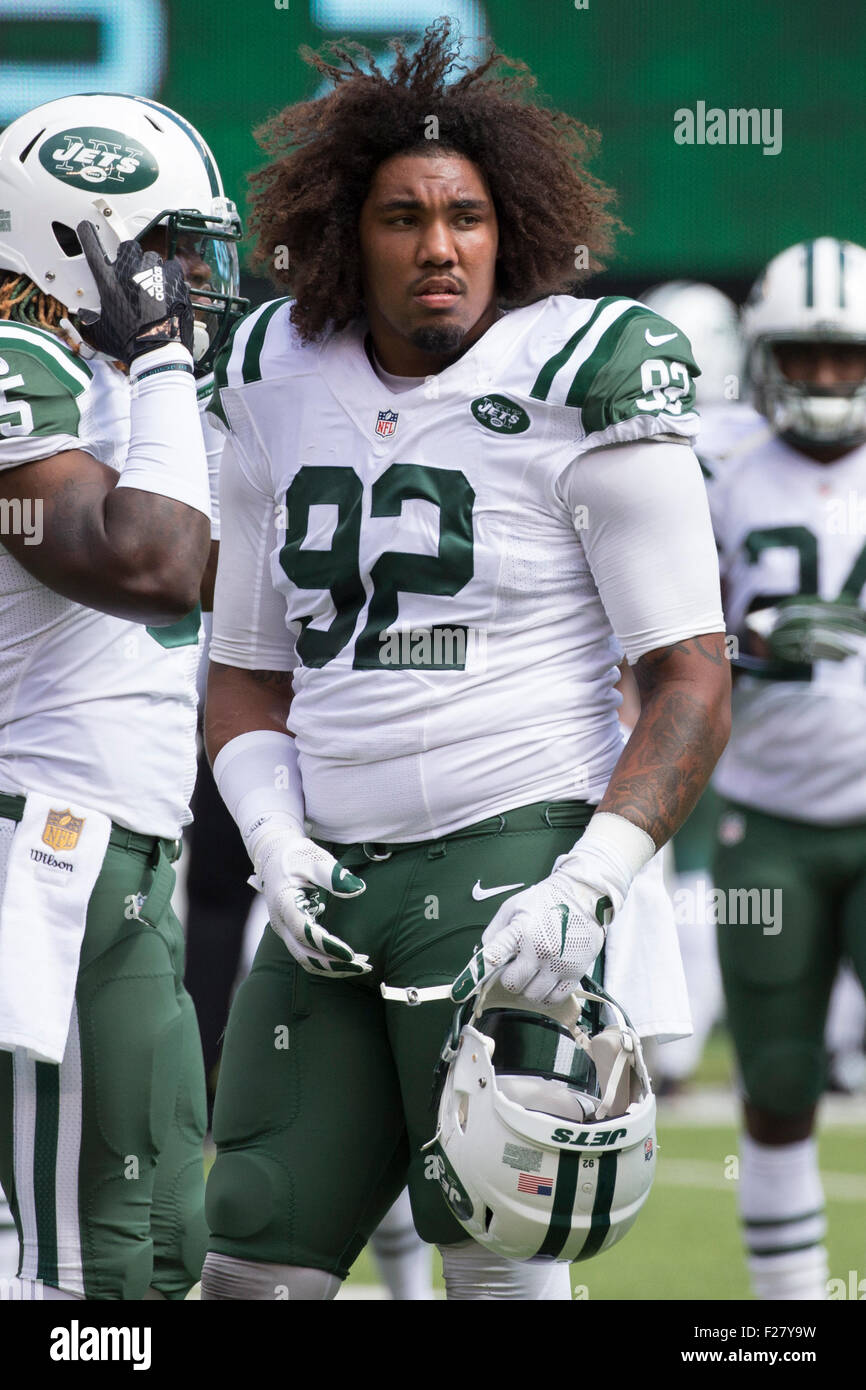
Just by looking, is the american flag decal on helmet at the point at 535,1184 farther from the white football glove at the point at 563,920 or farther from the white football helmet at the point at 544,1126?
the white football glove at the point at 563,920

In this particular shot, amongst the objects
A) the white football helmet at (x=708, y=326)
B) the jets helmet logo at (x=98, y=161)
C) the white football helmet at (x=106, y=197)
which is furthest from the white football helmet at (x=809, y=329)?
the jets helmet logo at (x=98, y=161)

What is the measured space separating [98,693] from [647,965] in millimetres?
715

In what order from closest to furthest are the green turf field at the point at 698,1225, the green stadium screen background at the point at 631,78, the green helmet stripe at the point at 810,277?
the green turf field at the point at 698,1225
the green helmet stripe at the point at 810,277
the green stadium screen background at the point at 631,78

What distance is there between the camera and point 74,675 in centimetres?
221

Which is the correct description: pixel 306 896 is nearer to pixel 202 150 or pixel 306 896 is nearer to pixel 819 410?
pixel 202 150

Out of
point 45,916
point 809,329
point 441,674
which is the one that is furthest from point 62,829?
point 809,329

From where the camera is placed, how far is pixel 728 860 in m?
3.64

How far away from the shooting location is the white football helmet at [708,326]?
476 centimetres

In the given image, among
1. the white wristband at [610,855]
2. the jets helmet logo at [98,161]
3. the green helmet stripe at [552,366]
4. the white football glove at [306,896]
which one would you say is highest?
Result: the jets helmet logo at [98,161]

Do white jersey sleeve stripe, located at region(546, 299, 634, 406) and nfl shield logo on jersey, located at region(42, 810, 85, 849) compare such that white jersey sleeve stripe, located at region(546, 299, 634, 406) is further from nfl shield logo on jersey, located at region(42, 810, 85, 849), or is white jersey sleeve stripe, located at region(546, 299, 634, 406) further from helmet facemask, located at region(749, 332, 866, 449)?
helmet facemask, located at region(749, 332, 866, 449)

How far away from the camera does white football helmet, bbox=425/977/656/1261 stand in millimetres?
1722

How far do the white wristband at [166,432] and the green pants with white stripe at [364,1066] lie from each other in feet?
1.53

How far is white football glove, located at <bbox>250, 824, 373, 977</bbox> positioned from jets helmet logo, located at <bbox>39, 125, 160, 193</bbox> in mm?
883

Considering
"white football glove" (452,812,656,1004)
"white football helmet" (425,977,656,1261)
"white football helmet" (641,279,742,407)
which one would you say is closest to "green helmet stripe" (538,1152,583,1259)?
"white football helmet" (425,977,656,1261)
